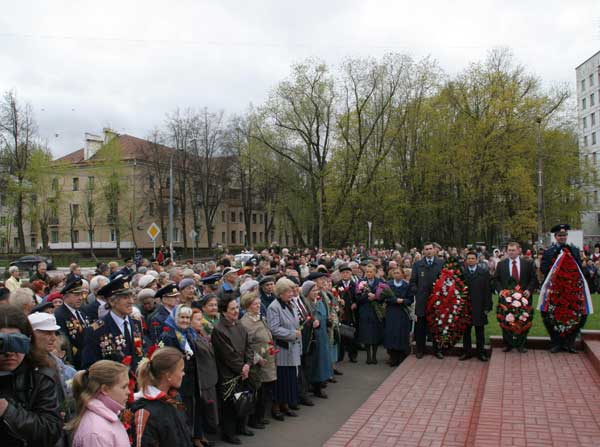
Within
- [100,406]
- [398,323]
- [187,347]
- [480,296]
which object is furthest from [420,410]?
[100,406]

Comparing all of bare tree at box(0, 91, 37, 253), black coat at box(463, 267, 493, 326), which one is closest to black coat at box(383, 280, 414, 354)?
black coat at box(463, 267, 493, 326)

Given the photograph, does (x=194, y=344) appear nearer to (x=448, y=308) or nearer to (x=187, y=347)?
(x=187, y=347)

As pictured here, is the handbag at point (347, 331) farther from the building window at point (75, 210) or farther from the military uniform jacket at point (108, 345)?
the building window at point (75, 210)

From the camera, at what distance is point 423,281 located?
10844mm

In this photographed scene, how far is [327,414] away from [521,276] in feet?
15.1

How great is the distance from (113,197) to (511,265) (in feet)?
156

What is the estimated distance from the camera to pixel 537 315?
46.8 ft

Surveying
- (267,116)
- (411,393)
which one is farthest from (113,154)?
(411,393)

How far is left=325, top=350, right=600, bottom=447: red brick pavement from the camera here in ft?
20.0

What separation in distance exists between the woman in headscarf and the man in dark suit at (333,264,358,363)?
544cm

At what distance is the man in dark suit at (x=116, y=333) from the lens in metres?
5.44

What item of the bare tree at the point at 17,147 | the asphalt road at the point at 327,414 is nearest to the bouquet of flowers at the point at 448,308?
the asphalt road at the point at 327,414

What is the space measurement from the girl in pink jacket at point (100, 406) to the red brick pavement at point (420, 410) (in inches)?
135

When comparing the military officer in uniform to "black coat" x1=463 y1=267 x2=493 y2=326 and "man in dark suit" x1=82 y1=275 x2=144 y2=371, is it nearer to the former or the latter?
"man in dark suit" x1=82 y1=275 x2=144 y2=371
